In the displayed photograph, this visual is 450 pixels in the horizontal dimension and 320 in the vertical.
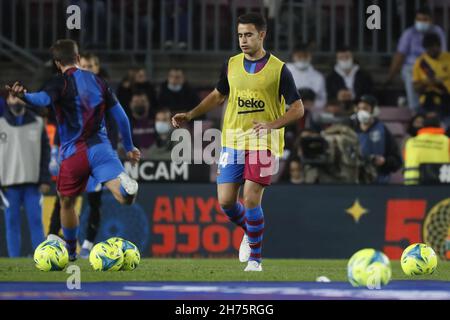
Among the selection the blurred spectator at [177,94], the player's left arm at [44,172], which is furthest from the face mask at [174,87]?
the player's left arm at [44,172]

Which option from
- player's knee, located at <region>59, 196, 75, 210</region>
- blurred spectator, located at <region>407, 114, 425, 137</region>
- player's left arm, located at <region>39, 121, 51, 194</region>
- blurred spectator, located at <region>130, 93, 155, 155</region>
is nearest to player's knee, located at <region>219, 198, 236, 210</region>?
player's knee, located at <region>59, 196, 75, 210</region>

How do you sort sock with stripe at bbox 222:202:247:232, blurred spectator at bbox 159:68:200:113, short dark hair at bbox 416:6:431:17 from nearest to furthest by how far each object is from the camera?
1. sock with stripe at bbox 222:202:247:232
2. blurred spectator at bbox 159:68:200:113
3. short dark hair at bbox 416:6:431:17

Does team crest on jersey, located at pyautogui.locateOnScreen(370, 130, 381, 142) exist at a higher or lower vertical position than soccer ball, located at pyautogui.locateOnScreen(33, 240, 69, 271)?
higher

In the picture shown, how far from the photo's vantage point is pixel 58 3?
22.5m

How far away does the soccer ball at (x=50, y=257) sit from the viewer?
13.0 m

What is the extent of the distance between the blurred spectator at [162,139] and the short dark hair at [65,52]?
530cm

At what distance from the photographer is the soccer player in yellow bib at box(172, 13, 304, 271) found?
13.3m

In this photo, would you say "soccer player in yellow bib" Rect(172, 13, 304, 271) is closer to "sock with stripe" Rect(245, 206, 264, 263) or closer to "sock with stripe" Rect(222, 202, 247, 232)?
"sock with stripe" Rect(245, 206, 264, 263)

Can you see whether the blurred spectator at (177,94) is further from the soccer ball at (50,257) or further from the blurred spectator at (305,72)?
the soccer ball at (50,257)

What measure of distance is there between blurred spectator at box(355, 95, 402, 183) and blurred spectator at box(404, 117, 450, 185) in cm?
29

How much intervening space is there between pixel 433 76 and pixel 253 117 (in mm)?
8948

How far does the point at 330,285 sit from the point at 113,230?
25.6ft

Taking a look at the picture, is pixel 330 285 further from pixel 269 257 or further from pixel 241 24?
pixel 269 257

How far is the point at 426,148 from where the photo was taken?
19.4 meters
